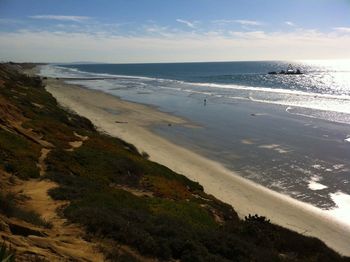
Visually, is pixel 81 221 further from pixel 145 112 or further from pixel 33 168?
pixel 145 112

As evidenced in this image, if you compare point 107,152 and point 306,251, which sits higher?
point 107,152

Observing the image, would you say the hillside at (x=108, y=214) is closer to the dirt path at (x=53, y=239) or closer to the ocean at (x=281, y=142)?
the dirt path at (x=53, y=239)

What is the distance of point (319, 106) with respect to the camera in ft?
208

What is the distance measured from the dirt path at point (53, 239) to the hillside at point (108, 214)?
2 cm

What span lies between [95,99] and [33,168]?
5200 centimetres

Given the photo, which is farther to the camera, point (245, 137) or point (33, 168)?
point (245, 137)

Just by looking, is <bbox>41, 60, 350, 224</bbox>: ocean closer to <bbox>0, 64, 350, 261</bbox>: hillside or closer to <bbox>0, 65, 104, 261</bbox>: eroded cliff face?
<bbox>0, 64, 350, 261</bbox>: hillside

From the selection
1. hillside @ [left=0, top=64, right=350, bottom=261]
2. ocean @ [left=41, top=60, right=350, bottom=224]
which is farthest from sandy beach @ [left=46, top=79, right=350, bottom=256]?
hillside @ [left=0, top=64, right=350, bottom=261]

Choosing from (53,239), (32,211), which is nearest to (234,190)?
(32,211)

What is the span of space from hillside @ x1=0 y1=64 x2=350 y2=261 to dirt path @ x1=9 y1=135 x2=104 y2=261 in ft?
0.08

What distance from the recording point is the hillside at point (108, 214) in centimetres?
923

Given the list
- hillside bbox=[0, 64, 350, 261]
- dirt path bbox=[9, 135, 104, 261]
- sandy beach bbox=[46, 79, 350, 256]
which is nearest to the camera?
dirt path bbox=[9, 135, 104, 261]

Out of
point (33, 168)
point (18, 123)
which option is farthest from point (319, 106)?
point (33, 168)

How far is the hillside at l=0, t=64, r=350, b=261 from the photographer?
9.23 meters
